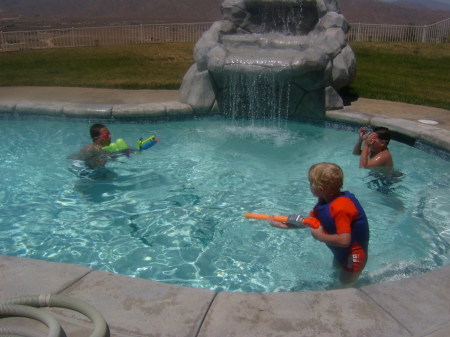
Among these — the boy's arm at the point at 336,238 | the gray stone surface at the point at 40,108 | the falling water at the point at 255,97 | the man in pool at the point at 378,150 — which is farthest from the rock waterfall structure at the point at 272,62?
the boy's arm at the point at 336,238

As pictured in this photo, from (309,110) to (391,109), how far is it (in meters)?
1.53

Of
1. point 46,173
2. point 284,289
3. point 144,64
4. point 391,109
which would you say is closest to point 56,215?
point 46,173

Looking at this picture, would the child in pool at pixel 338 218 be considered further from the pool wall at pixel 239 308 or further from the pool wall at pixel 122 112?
the pool wall at pixel 122 112

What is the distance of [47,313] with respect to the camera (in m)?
2.32

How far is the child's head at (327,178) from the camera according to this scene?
2.91m

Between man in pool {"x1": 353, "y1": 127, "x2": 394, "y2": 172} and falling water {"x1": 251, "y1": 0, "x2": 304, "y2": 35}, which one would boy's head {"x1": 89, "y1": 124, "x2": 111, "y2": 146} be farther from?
falling water {"x1": 251, "y1": 0, "x2": 304, "y2": 35}

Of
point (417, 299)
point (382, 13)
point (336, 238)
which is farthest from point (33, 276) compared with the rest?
point (382, 13)

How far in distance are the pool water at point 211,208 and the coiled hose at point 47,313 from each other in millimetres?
1199

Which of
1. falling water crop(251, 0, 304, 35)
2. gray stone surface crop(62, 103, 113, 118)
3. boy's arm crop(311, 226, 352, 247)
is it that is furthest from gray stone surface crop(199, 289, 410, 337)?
falling water crop(251, 0, 304, 35)

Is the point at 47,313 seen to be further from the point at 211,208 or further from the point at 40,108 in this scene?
the point at 40,108

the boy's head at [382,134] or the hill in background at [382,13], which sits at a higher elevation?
the hill in background at [382,13]

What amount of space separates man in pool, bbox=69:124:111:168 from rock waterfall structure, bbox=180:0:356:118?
9.86 ft

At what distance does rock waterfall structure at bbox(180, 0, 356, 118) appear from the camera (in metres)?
7.65

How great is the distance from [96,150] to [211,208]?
1596mm
